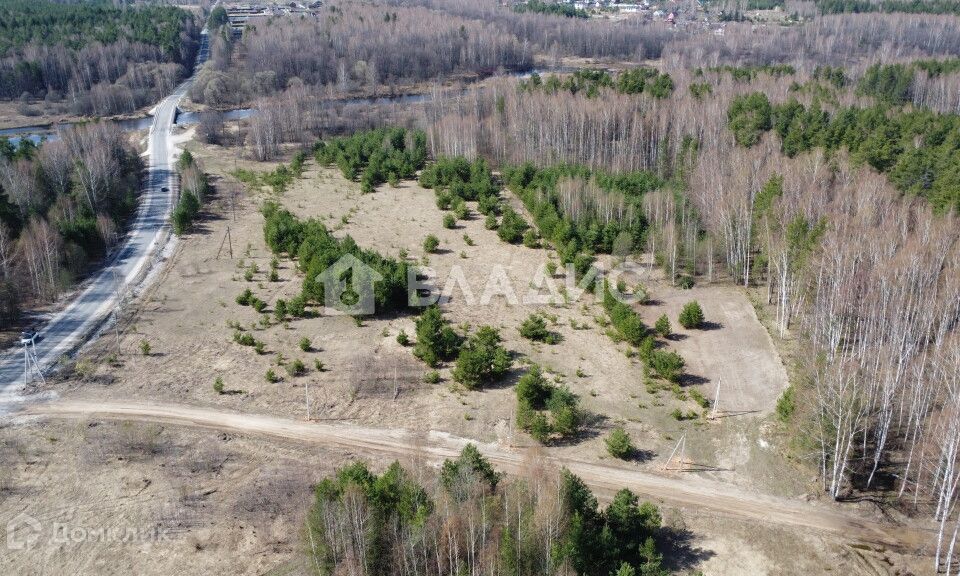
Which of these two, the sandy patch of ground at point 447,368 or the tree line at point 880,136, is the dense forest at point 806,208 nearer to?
the tree line at point 880,136

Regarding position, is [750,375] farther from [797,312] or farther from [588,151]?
[588,151]

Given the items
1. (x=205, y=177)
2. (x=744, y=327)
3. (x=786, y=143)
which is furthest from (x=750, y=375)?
(x=205, y=177)

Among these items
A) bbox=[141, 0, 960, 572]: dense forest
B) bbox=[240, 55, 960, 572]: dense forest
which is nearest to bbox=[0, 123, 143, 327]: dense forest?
bbox=[141, 0, 960, 572]: dense forest

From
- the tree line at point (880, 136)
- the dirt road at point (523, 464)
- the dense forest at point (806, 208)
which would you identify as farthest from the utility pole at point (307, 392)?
the tree line at point (880, 136)

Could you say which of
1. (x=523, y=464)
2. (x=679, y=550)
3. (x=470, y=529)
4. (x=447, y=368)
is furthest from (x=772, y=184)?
(x=470, y=529)

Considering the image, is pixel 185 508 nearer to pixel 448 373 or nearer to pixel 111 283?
pixel 448 373

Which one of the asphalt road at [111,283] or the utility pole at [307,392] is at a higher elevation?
the asphalt road at [111,283]

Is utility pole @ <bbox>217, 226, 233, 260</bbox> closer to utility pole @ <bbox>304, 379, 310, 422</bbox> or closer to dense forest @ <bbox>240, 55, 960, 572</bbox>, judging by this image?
utility pole @ <bbox>304, 379, 310, 422</bbox>
